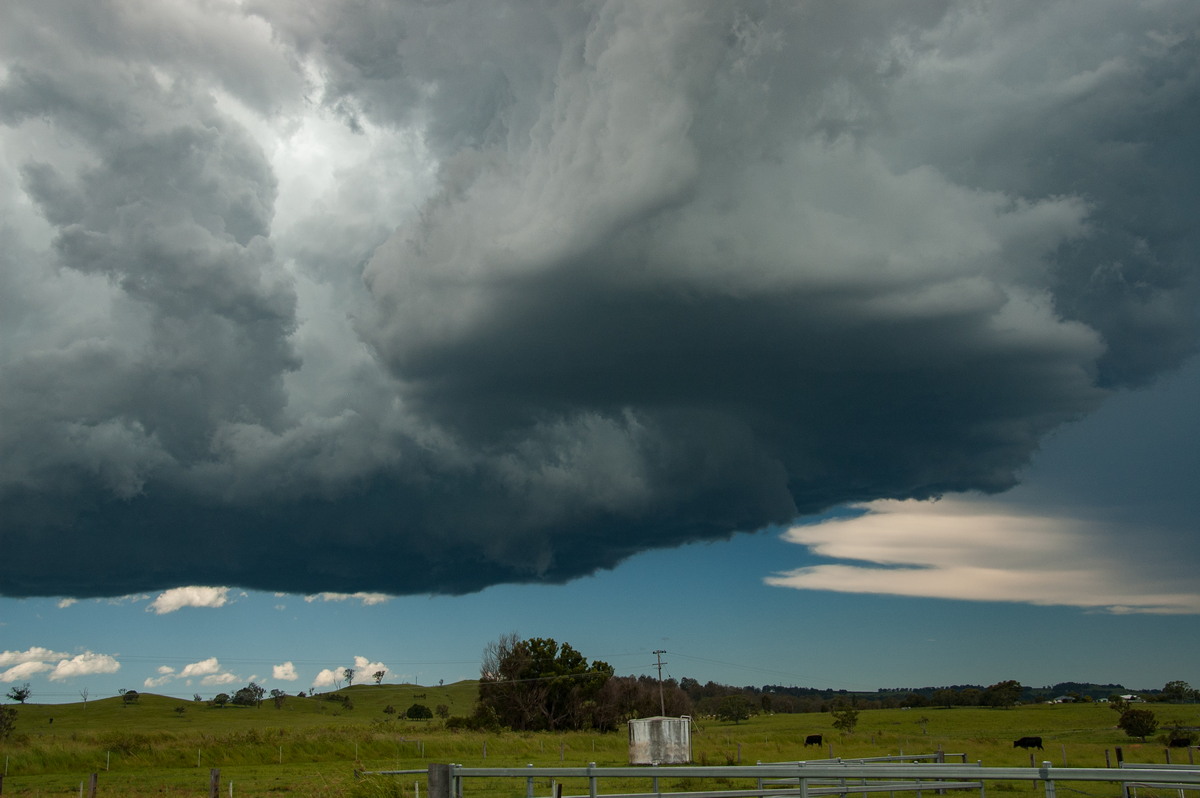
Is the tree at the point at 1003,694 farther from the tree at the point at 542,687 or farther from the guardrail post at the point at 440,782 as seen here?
the guardrail post at the point at 440,782

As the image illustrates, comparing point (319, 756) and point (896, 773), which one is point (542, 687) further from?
point (896, 773)

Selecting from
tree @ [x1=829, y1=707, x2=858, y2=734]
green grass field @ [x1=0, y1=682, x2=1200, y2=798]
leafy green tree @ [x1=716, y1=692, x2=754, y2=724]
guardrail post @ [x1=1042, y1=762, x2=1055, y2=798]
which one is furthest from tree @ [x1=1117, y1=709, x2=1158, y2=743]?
guardrail post @ [x1=1042, y1=762, x2=1055, y2=798]

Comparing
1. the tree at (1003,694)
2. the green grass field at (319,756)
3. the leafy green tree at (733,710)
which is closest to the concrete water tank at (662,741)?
the green grass field at (319,756)

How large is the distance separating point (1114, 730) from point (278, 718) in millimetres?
148606

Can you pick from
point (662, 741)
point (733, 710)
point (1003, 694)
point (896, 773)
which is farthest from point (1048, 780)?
point (1003, 694)

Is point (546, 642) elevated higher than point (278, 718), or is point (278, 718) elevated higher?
point (546, 642)

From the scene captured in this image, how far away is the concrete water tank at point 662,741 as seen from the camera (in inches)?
2099

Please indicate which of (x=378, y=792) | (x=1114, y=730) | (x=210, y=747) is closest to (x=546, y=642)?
(x=210, y=747)

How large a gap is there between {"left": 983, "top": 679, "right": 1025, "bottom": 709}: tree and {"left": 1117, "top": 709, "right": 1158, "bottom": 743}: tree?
97031 mm

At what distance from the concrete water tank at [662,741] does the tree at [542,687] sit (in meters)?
67.0

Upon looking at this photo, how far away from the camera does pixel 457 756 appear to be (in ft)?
237

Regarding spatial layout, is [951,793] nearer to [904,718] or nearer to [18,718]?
[904,718]

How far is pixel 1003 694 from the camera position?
631 feet

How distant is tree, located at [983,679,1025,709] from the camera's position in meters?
191
